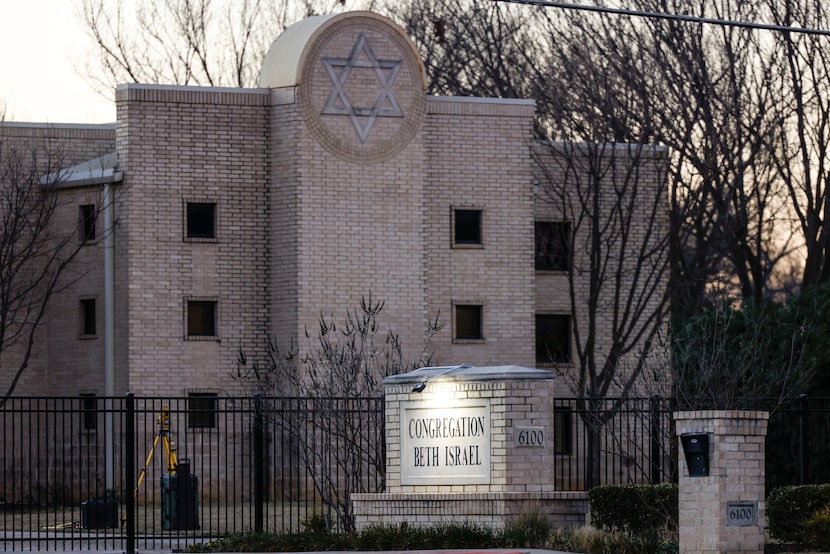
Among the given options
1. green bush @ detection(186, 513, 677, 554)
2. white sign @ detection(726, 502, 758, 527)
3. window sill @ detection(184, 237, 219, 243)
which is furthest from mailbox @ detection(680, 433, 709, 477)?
window sill @ detection(184, 237, 219, 243)

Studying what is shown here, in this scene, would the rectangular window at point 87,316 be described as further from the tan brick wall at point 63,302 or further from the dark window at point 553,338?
the dark window at point 553,338

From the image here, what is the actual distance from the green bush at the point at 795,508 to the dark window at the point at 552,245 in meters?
19.8

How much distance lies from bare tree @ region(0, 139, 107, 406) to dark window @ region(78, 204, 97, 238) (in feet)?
0.52

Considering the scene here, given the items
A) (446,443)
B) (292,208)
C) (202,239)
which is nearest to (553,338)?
(292,208)

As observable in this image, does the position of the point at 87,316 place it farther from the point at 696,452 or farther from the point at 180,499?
the point at 696,452

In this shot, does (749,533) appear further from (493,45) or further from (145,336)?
(493,45)

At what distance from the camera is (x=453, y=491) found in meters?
22.9

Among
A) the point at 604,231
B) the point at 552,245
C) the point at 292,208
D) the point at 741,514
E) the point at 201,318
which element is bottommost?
the point at 741,514

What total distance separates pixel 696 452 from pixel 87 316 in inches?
905

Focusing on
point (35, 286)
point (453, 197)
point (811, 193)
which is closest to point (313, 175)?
point (453, 197)

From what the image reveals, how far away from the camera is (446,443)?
23.1 metres

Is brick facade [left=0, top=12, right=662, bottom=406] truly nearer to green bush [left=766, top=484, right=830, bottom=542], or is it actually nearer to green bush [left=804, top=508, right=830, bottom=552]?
green bush [left=766, top=484, right=830, bottom=542]

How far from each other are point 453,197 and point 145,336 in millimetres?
7541

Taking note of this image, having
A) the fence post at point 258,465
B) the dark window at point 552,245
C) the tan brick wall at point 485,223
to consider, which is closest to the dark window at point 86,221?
the tan brick wall at point 485,223
